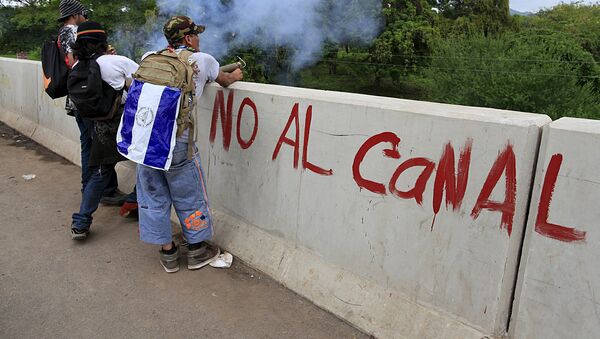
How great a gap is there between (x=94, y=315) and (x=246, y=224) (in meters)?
1.27

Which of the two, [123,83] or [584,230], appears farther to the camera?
[123,83]

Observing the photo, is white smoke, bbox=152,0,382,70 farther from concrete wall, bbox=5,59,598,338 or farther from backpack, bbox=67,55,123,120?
concrete wall, bbox=5,59,598,338

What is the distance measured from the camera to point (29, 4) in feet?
111

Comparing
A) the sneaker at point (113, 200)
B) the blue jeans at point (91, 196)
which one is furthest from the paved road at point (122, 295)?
the sneaker at point (113, 200)

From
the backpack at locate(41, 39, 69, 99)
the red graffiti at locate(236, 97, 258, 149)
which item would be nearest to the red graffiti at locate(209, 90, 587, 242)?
the red graffiti at locate(236, 97, 258, 149)

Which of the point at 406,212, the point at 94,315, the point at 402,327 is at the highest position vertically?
the point at 406,212

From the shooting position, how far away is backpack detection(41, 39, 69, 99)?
4.40 metres

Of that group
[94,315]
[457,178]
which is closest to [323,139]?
[457,178]

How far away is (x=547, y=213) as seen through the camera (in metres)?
2.15

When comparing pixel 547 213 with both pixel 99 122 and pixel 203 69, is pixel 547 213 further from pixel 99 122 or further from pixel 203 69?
pixel 99 122

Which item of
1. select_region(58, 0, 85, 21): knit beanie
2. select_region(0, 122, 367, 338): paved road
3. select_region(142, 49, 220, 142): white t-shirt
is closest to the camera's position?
select_region(0, 122, 367, 338): paved road

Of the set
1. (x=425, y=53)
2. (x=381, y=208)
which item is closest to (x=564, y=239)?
(x=381, y=208)

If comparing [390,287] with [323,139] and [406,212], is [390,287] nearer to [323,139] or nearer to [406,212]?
[406,212]

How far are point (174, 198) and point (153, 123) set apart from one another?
61cm
